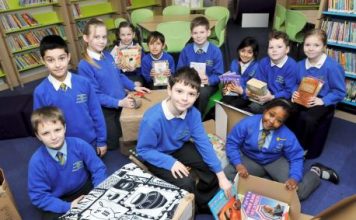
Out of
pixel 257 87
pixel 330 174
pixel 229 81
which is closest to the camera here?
pixel 330 174

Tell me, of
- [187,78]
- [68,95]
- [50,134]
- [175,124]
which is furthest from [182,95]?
[68,95]

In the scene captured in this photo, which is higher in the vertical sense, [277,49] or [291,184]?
[277,49]

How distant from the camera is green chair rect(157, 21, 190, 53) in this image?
152 inches

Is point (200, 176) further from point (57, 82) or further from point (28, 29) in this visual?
point (28, 29)

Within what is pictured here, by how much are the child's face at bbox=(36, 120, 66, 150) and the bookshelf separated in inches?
109

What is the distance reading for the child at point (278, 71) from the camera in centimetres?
250

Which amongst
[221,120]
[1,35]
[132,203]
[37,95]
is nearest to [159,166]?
[132,203]

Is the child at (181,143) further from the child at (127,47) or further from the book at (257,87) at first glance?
the child at (127,47)

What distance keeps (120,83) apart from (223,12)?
8.95 feet

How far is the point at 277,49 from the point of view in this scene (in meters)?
2.49

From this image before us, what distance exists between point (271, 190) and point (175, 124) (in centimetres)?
76

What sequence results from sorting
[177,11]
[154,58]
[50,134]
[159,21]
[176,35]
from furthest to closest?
1. [177,11]
2. [159,21]
3. [176,35]
4. [154,58]
5. [50,134]

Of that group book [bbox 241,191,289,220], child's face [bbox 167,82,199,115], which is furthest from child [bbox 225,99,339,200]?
child's face [bbox 167,82,199,115]

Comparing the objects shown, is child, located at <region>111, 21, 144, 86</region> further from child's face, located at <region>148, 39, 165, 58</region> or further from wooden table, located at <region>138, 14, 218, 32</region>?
wooden table, located at <region>138, 14, 218, 32</region>
